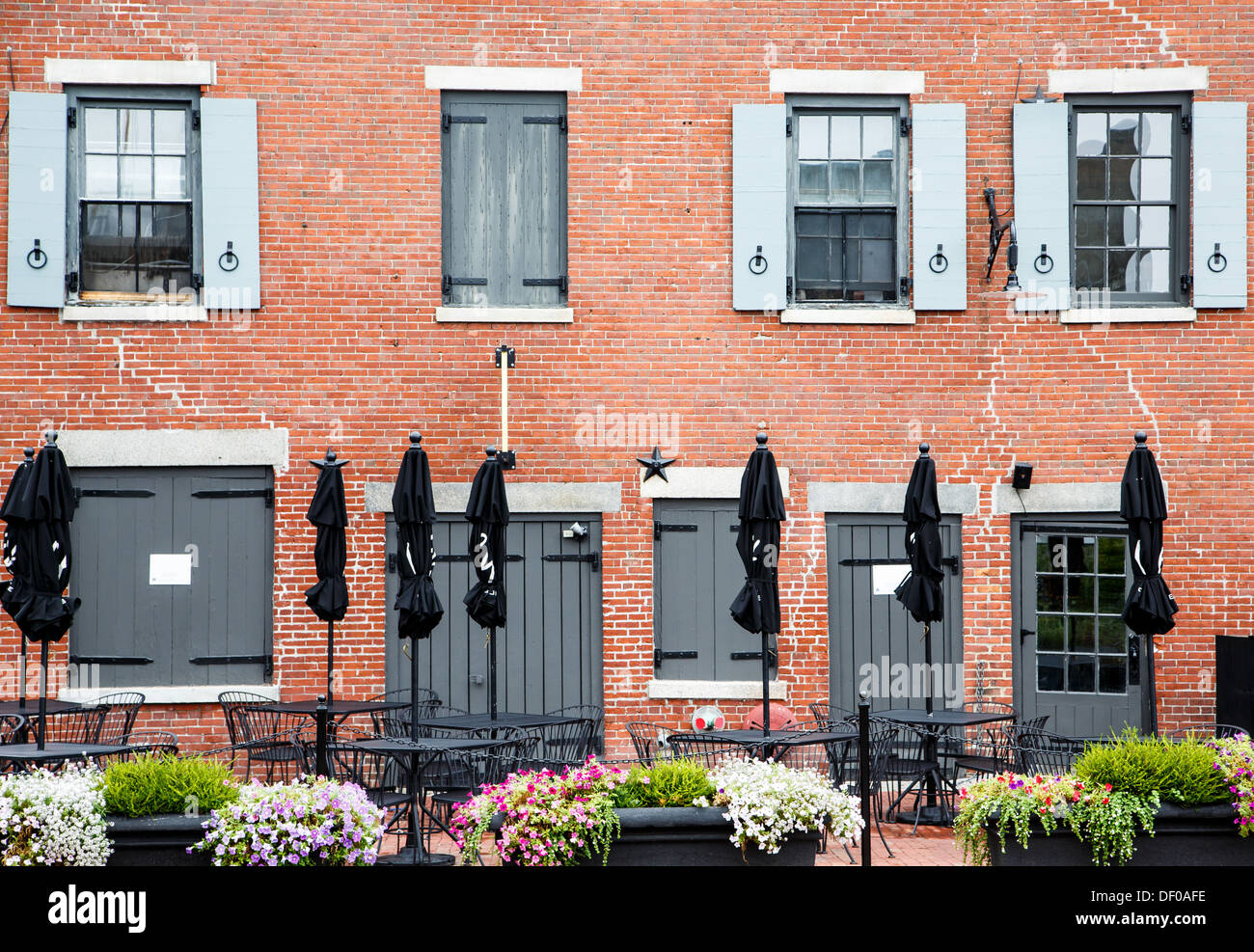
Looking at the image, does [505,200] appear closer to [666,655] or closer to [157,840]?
[666,655]

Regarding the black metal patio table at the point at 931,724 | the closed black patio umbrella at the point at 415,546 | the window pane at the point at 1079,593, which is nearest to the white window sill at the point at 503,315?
the closed black patio umbrella at the point at 415,546

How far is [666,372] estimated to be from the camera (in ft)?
36.6

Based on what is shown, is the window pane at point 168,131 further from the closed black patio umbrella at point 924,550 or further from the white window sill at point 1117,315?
the white window sill at point 1117,315

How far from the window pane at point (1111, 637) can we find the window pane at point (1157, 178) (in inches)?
151

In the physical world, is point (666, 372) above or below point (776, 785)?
above

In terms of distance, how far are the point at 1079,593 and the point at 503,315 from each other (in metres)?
5.65

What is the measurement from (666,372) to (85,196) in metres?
5.24

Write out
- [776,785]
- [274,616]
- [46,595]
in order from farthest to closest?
1. [274,616]
2. [46,595]
3. [776,785]

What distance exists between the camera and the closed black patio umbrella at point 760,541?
8805 mm

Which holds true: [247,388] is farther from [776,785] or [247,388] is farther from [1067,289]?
[1067,289]

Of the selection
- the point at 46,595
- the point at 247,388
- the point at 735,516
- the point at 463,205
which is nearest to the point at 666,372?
the point at 735,516

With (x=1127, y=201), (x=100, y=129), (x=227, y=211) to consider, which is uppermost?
(x=100, y=129)

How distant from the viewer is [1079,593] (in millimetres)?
11219

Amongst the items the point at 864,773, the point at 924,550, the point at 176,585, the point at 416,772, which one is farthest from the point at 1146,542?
the point at 176,585
